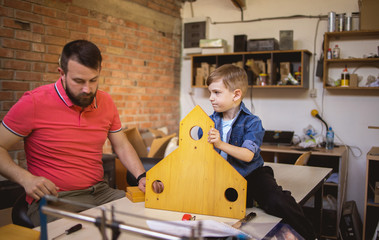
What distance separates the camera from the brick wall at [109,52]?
270 cm

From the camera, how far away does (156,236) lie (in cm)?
71

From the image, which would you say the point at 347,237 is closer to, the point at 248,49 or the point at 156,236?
the point at 248,49

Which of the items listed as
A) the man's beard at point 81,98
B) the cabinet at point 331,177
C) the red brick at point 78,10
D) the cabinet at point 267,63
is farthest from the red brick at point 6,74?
the cabinet at point 331,177

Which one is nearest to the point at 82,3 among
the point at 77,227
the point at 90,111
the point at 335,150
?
the point at 90,111

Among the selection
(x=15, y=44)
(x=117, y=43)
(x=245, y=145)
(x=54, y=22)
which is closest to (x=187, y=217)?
(x=245, y=145)

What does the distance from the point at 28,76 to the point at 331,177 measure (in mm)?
2894

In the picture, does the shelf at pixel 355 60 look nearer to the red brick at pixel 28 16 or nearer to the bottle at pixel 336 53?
the bottle at pixel 336 53

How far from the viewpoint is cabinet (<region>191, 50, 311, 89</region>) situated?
3746mm

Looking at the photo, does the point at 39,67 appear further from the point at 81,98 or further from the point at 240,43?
the point at 240,43

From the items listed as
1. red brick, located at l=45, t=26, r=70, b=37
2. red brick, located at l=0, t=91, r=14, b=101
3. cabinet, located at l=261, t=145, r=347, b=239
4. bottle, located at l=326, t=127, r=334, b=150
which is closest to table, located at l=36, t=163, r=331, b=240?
cabinet, located at l=261, t=145, r=347, b=239

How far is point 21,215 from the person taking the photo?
147 cm

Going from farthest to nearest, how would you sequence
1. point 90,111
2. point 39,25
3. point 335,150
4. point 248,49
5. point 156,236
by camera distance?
point 248,49
point 335,150
point 39,25
point 90,111
point 156,236

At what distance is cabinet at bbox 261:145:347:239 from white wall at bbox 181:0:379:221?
0.83 feet

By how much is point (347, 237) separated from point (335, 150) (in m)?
0.81
